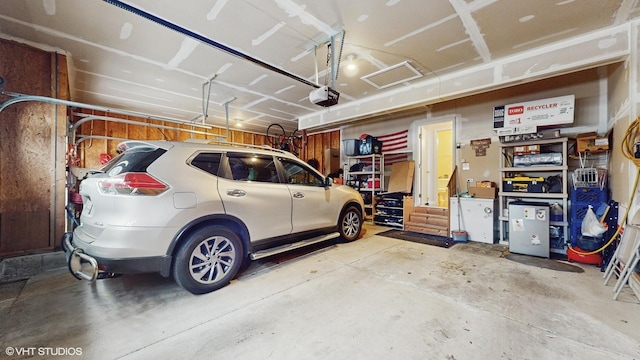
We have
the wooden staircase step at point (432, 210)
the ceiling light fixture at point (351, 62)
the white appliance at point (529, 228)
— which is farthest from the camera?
the wooden staircase step at point (432, 210)

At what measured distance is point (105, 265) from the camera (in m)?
1.95

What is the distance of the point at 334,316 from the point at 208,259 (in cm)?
134

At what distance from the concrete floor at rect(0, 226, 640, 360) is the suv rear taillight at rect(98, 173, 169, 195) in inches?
39.6

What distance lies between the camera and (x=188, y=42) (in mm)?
2996

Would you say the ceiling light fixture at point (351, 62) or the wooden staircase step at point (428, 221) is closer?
the ceiling light fixture at point (351, 62)

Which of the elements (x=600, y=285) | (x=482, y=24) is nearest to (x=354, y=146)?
(x=482, y=24)

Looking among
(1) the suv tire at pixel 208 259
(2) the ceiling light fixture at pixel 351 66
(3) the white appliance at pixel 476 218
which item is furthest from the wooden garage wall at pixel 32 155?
(3) the white appliance at pixel 476 218

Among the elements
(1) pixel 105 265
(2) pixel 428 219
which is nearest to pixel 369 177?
(2) pixel 428 219

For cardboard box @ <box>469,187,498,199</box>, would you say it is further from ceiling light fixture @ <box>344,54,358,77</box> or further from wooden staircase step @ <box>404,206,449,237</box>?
ceiling light fixture @ <box>344,54,358,77</box>

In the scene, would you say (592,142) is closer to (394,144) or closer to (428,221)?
(428,221)

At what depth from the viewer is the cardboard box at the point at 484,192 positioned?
4242 mm

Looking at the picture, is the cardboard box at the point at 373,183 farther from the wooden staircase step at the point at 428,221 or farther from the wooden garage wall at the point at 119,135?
the wooden garage wall at the point at 119,135

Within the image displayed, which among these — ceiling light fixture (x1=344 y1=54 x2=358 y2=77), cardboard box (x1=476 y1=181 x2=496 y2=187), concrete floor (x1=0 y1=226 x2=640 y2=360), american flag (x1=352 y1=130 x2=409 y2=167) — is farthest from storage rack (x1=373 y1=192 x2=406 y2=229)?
ceiling light fixture (x1=344 y1=54 x2=358 y2=77)

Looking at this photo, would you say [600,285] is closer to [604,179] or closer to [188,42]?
[604,179]
